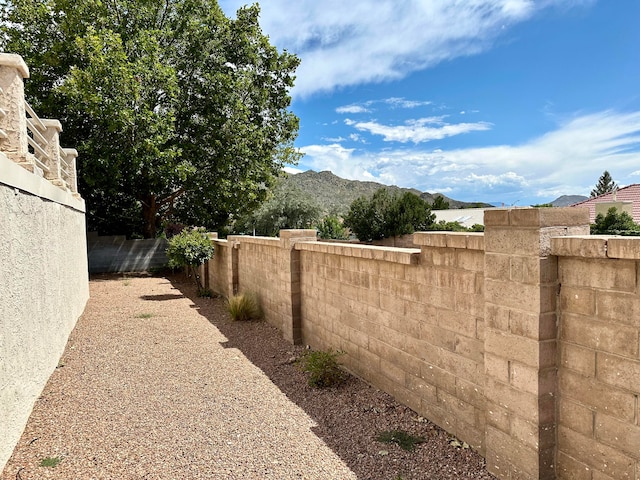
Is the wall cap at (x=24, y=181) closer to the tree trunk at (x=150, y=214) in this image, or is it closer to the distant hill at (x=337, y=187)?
the tree trunk at (x=150, y=214)

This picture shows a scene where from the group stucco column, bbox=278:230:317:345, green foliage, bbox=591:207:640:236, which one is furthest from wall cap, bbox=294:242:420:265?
green foliage, bbox=591:207:640:236

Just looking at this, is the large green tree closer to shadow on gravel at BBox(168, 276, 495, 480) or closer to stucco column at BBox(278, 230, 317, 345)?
stucco column at BBox(278, 230, 317, 345)

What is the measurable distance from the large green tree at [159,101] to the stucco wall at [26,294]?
938 centimetres

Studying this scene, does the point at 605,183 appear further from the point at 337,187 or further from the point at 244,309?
the point at 244,309

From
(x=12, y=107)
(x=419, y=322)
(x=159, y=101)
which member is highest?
(x=159, y=101)

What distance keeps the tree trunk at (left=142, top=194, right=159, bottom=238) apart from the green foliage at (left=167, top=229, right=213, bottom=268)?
7.41 metres

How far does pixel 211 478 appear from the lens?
363 cm

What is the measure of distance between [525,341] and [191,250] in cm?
1114

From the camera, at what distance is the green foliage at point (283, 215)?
29.4m

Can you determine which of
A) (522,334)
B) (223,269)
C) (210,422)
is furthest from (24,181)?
(223,269)

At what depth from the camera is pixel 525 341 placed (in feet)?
10.7

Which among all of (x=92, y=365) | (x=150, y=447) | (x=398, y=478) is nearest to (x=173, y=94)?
(x=92, y=365)

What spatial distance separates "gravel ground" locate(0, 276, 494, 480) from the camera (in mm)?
3766

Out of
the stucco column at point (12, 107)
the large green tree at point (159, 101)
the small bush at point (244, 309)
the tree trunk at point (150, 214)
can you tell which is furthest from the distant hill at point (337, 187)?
the stucco column at point (12, 107)
